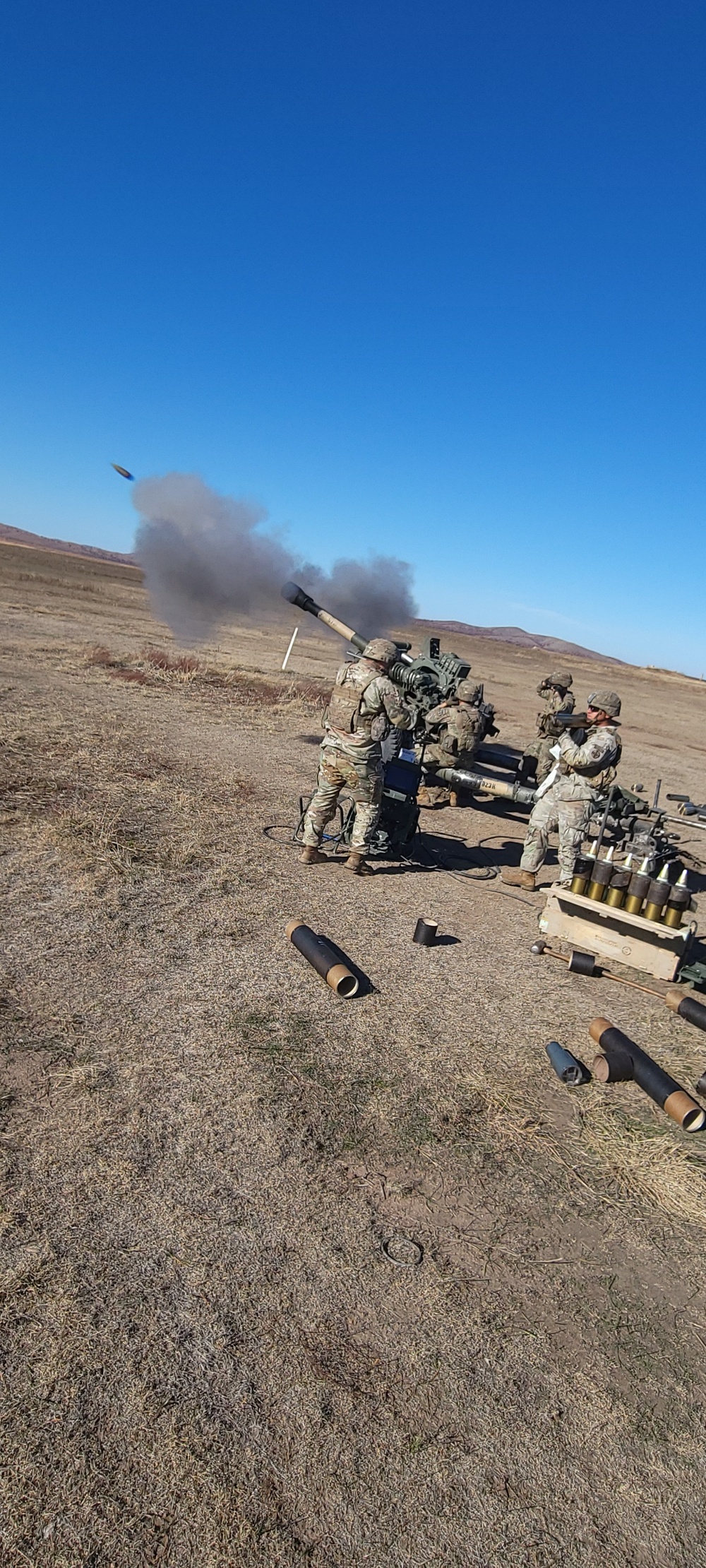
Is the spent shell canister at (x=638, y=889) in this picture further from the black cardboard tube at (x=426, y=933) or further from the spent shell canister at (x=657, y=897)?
the black cardboard tube at (x=426, y=933)

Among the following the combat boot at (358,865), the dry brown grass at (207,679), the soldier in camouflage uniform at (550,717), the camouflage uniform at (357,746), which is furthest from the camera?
the dry brown grass at (207,679)

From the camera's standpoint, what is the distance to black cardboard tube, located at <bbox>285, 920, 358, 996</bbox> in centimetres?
563

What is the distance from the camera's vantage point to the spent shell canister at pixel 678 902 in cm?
683

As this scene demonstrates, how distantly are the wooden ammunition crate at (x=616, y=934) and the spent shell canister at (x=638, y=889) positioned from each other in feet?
0.23

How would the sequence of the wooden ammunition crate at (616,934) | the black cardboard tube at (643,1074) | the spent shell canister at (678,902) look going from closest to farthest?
the black cardboard tube at (643,1074) → the spent shell canister at (678,902) → the wooden ammunition crate at (616,934)

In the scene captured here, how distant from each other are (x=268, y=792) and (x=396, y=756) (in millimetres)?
1839

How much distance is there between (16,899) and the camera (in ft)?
20.5

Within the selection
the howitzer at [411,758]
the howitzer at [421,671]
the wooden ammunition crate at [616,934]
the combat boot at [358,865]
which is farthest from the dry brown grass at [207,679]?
the wooden ammunition crate at [616,934]

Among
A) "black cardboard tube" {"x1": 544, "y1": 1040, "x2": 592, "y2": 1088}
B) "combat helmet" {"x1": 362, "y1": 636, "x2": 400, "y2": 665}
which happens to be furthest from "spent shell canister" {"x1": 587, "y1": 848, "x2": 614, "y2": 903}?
"combat helmet" {"x1": 362, "y1": 636, "x2": 400, "y2": 665}

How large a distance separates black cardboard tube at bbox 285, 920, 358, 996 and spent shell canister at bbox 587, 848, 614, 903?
2485mm

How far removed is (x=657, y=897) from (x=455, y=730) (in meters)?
4.96

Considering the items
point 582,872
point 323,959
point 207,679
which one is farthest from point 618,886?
point 207,679

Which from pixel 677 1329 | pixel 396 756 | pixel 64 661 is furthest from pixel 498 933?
pixel 64 661

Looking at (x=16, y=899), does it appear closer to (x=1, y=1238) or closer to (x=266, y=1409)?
(x=1, y=1238)
